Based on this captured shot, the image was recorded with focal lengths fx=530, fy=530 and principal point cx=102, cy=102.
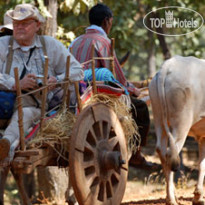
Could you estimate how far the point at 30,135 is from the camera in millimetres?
4945

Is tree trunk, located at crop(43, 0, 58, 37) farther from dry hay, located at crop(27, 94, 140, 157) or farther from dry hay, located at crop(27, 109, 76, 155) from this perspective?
dry hay, located at crop(27, 109, 76, 155)

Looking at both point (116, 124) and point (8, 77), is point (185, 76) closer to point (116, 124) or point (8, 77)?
point (116, 124)

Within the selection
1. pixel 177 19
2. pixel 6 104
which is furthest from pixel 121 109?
pixel 177 19

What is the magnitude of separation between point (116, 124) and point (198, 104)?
147cm

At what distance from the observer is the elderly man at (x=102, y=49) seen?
20.8 feet

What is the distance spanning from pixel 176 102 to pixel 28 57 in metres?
2.11

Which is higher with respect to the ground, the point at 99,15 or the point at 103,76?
the point at 99,15

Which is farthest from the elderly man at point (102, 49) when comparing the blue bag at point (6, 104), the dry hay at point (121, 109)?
the blue bag at point (6, 104)

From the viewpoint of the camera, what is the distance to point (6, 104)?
16.1ft

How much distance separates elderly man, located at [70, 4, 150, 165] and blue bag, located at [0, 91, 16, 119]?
1.61 m

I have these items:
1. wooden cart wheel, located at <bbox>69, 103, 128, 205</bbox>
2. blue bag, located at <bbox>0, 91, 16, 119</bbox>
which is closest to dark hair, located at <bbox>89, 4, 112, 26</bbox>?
wooden cart wheel, located at <bbox>69, 103, 128, 205</bbox>

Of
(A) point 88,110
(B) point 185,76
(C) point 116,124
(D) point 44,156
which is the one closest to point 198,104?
(B) point 185,76

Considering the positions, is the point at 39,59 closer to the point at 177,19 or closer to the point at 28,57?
the point at 28,57

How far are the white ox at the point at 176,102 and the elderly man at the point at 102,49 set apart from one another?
0.88 ft
